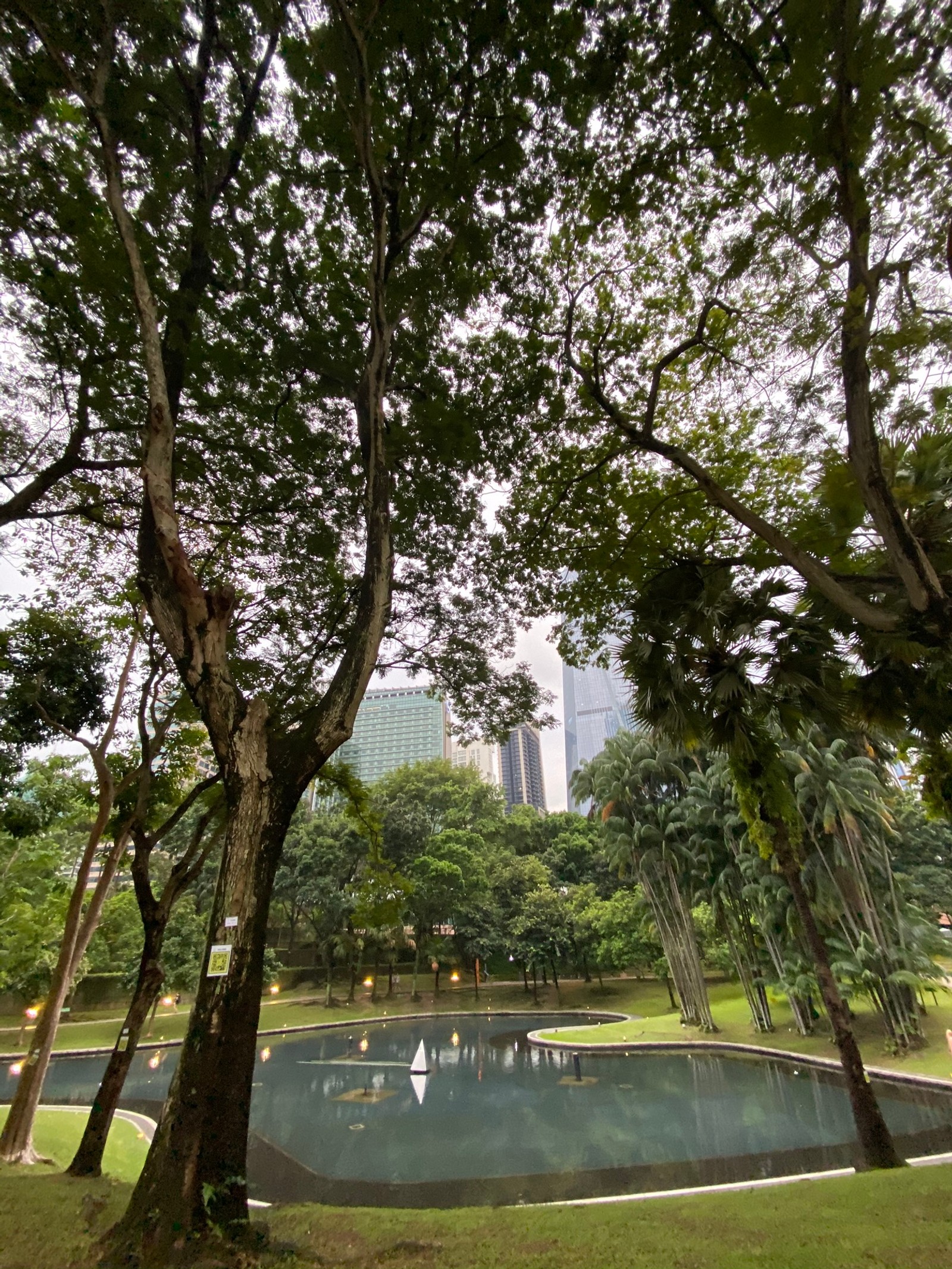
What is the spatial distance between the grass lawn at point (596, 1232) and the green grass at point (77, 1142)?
3.18 meters

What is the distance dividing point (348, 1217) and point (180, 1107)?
268 centimetres

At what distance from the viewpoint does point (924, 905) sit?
2198cm

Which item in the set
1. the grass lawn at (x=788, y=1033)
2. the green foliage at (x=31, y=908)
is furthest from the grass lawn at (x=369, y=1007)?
the grass lawn at (x=788, y=1033)

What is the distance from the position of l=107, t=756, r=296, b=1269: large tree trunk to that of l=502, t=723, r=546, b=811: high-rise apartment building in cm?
9493

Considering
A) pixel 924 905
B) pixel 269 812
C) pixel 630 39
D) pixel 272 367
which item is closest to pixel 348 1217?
pixel 269 812

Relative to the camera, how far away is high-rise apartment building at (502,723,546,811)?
10100cm

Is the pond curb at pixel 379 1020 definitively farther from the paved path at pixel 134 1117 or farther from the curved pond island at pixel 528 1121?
the paved path at pixel 134 1117

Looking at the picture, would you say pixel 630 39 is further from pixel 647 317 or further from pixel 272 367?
pixel 272 367

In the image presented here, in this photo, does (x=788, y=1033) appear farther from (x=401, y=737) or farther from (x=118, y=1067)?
(x=401, y=737)

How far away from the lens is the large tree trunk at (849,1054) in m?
6.63

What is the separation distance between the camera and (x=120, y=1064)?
6945 mm

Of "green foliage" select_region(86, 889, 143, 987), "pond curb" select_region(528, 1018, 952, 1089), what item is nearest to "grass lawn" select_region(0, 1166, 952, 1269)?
"pond curb" select_region(528, 1018, 952, 1089)

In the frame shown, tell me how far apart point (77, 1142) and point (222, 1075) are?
981cm

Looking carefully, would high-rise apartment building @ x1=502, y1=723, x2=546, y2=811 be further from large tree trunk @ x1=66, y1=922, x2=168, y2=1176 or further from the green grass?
large tree trunk @ x1=66, y1=922, x2=168, y2=1176
